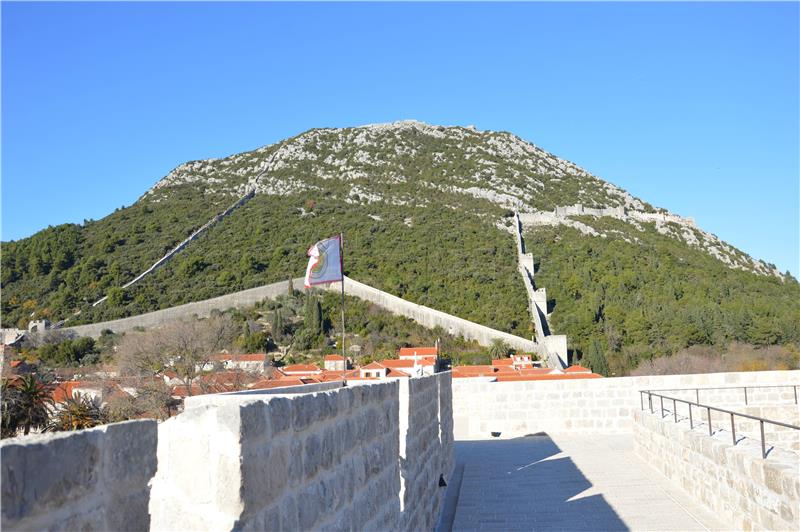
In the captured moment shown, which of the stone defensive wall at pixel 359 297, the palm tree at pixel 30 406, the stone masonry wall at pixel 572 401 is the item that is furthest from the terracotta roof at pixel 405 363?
the palm tree at pixel 30 406

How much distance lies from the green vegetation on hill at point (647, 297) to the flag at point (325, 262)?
31993 millimetres

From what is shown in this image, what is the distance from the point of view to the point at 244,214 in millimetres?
69125

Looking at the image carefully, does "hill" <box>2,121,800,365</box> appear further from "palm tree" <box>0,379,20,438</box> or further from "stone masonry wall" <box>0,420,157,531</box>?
"stone masonry wall" <box>0,420,157,531</box>

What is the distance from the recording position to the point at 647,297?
4856 centimetres

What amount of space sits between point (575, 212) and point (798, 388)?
63.9 m

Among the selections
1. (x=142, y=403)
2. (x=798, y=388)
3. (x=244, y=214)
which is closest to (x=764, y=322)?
(x=798, y=388)

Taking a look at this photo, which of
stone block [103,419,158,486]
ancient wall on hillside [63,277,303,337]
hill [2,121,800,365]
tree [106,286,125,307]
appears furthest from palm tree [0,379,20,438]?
tree [106,286,125,307]

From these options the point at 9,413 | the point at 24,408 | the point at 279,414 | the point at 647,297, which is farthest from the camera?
the point at 647,297

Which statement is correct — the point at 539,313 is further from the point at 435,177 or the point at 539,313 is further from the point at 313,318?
the point at 435,177

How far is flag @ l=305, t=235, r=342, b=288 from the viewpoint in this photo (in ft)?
26.5

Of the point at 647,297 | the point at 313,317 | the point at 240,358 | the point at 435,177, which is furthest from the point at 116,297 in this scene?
the point at 435,177

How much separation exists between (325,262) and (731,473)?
4.86 m

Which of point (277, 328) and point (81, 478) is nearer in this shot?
point (81, 478)

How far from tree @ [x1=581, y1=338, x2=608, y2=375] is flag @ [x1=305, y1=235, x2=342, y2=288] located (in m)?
29.1
